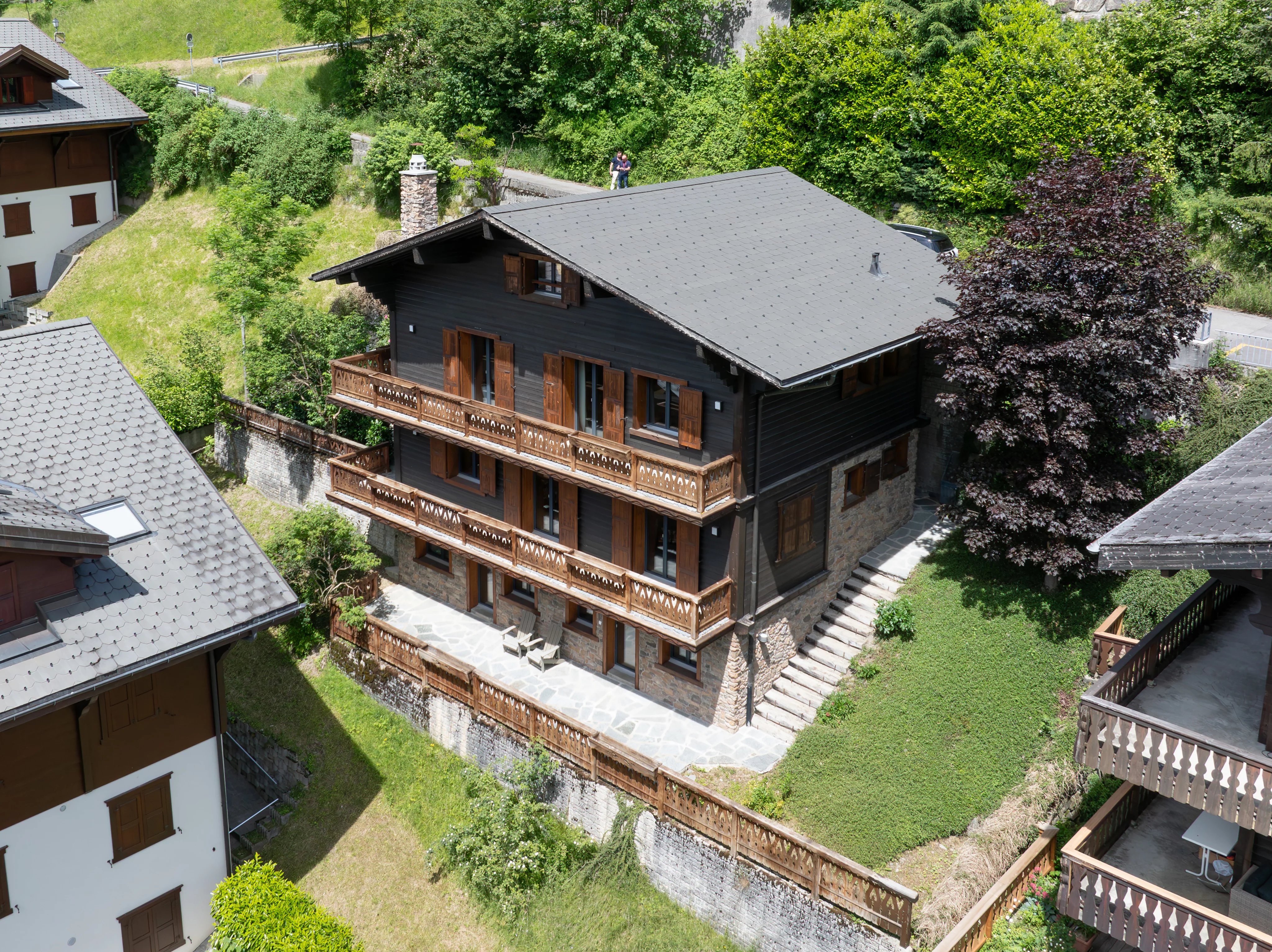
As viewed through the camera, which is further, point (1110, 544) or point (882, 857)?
point (882, 857)

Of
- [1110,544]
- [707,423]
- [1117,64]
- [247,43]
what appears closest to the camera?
[1110,544]

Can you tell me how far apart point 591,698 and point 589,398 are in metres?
6.65

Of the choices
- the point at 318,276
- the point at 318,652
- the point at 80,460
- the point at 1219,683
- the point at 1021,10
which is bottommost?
the point at 318,652

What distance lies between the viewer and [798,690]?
2500cm

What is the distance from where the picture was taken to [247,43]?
68562 millimetres

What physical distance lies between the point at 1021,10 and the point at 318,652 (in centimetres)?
2816

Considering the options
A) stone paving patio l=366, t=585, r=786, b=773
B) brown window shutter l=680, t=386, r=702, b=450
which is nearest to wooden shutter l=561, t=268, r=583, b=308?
brown window shutter l=680, t=386, r=702, b=450

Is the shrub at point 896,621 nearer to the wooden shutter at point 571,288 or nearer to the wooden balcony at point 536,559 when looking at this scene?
the wooden balcony at point 536,559

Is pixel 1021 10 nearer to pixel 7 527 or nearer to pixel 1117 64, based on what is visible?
pixel 1117 64

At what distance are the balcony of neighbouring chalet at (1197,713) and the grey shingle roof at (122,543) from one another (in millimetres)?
13435

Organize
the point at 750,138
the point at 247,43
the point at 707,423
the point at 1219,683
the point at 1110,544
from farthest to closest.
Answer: the point at 247,43, the point at 750,138, the point at 707,423, the point at 1219,683, the point at 1110,544

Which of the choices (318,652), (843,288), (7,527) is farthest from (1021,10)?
(7,527)

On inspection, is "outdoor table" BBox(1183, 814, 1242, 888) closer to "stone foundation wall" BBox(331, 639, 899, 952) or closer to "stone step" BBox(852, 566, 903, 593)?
"stone foundation wall" BBox(331, 639, 899, 952)

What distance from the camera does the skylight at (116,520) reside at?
19.9 meters
